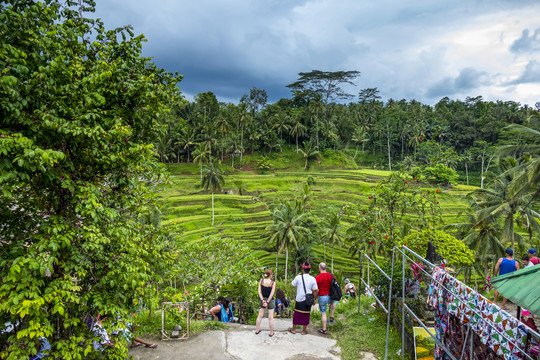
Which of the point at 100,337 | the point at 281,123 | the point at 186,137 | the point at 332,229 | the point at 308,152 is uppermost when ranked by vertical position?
the point at 281,123

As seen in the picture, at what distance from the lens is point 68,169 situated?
433cm

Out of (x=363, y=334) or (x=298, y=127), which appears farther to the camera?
(x=298, y=127)

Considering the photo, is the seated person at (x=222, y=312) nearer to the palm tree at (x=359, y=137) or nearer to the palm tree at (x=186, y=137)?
the palm tree at (x=186, y=137)

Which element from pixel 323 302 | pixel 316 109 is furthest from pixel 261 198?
pixel 323 302

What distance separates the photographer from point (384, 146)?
71.9m

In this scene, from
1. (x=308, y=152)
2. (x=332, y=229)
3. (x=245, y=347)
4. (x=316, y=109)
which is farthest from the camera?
(x=316, y=109)

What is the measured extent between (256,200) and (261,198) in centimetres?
133

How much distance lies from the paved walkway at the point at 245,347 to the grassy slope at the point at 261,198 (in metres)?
22.1

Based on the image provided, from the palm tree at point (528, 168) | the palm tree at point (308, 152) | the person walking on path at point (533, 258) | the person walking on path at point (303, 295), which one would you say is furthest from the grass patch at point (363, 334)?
the palm tree at point (308, 152)

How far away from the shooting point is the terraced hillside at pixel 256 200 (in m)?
34.4

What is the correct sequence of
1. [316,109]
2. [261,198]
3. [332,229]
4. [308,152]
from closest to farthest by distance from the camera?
[332,229] → [261,198] → [308,152] → [316,109]

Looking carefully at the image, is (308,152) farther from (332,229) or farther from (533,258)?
(533,258)

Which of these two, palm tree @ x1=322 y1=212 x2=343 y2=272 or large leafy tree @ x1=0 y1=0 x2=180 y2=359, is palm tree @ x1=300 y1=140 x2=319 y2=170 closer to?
palm tree @ x1=322 y1=212 x2=343 y2=272

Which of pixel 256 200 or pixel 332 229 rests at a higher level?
pixel 256 200
